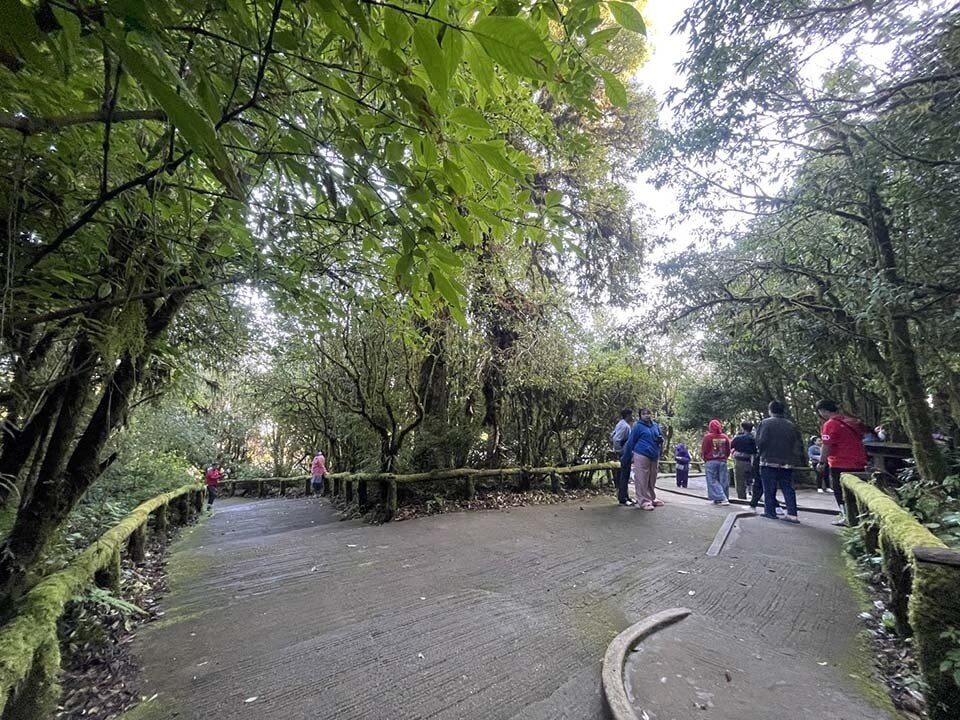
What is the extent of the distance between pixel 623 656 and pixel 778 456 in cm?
551

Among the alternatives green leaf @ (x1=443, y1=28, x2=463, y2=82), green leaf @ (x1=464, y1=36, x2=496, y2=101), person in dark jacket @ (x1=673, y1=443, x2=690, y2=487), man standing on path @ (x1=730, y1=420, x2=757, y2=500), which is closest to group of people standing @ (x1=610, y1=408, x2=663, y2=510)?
man standing on path @ (x1=730, y1=420, x2=757, y2=500)

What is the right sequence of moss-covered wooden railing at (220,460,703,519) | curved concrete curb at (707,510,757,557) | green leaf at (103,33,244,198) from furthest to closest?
1. moss-covered wooden railing at (220,460,703,519)
2. curved concrete curb at (707,510,757,557)
3. green leaf at (103,33,244,198)

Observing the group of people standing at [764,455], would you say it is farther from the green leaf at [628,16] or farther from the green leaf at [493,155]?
the green leaf at [493,155]

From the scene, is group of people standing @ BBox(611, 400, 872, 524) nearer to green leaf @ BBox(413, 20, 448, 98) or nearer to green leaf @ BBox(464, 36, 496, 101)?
green leaf @ BBox(464, 36, 496, 101)

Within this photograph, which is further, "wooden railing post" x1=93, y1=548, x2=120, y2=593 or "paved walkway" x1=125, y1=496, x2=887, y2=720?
"wooden railing post" x1=93, y1=548, x2=120, y2=593

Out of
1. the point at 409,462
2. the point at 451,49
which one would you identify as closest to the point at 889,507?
the point at 451,49

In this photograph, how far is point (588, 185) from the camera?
10.2 m

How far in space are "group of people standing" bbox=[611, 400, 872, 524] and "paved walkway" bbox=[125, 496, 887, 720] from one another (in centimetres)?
87

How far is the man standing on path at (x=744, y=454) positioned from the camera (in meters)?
9.37

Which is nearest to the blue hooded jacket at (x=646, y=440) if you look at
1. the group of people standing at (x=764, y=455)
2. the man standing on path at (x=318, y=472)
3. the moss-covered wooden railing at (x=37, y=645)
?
the group of people standing at (x=764, y=455)

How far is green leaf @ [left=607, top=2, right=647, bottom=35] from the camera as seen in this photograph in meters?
1.10

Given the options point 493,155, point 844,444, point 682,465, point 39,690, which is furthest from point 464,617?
point 682,465

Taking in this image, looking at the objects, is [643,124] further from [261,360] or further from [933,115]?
[261,360]

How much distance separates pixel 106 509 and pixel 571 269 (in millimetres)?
10159
